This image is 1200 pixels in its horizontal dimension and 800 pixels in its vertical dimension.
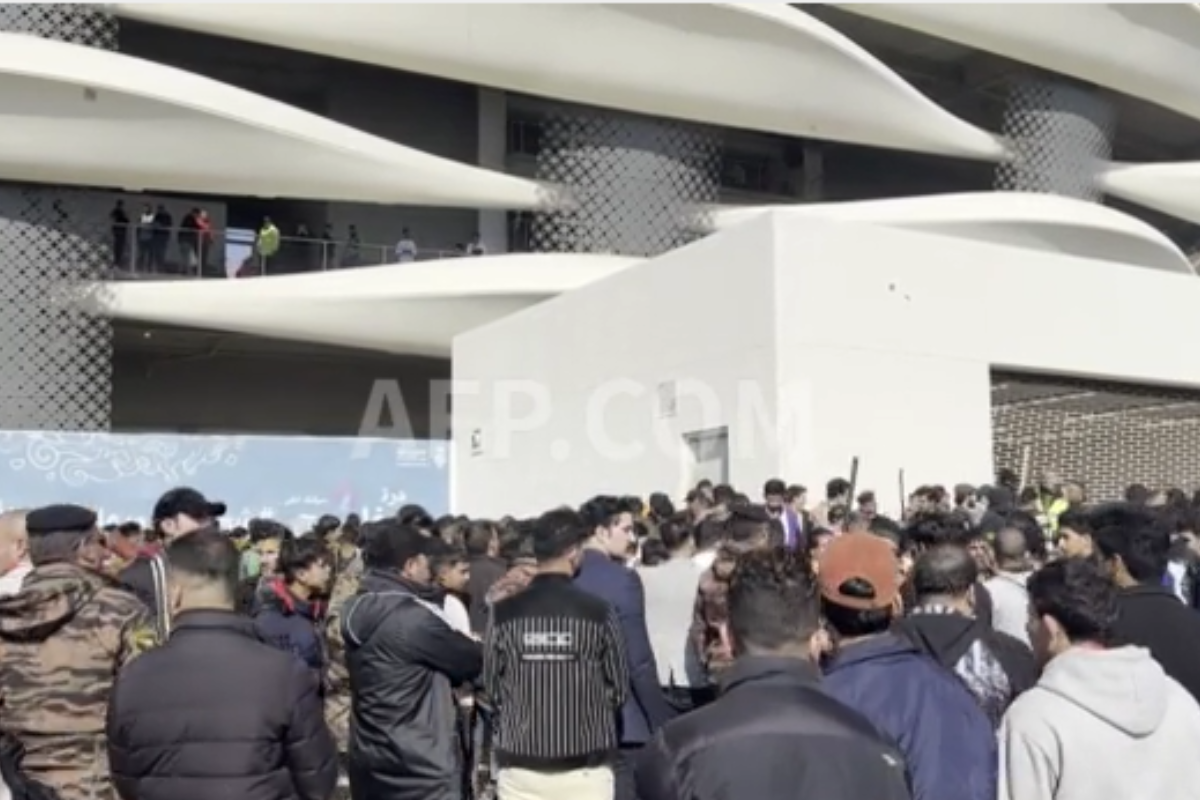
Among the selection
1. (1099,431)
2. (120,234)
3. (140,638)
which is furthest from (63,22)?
(140,638)

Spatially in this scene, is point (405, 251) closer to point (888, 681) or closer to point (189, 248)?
point (189, 248)

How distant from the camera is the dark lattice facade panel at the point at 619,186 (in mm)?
24094

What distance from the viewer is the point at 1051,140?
27.5 meters

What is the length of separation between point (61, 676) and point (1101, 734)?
9.74 feet

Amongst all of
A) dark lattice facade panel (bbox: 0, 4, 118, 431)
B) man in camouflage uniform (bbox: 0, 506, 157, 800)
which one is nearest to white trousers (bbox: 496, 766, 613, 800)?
man in camouflage uniform (bbox: 0, 506, 157, 800)

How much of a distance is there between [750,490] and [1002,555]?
8467mm

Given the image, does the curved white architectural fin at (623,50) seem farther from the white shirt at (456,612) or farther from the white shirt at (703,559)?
the white shirt at (456,612)

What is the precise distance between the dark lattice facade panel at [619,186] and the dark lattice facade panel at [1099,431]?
906cm

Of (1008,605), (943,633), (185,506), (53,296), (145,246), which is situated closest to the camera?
(943,633)

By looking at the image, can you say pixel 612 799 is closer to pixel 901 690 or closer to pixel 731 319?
pixel 901 690

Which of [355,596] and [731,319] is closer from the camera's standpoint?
[355,596]

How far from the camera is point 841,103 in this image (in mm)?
24734

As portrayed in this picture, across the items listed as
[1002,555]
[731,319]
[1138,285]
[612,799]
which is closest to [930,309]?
[731,319]

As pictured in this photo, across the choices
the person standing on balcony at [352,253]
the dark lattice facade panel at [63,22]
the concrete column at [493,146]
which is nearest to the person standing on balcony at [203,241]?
the person standing on balcony at [352,253]
